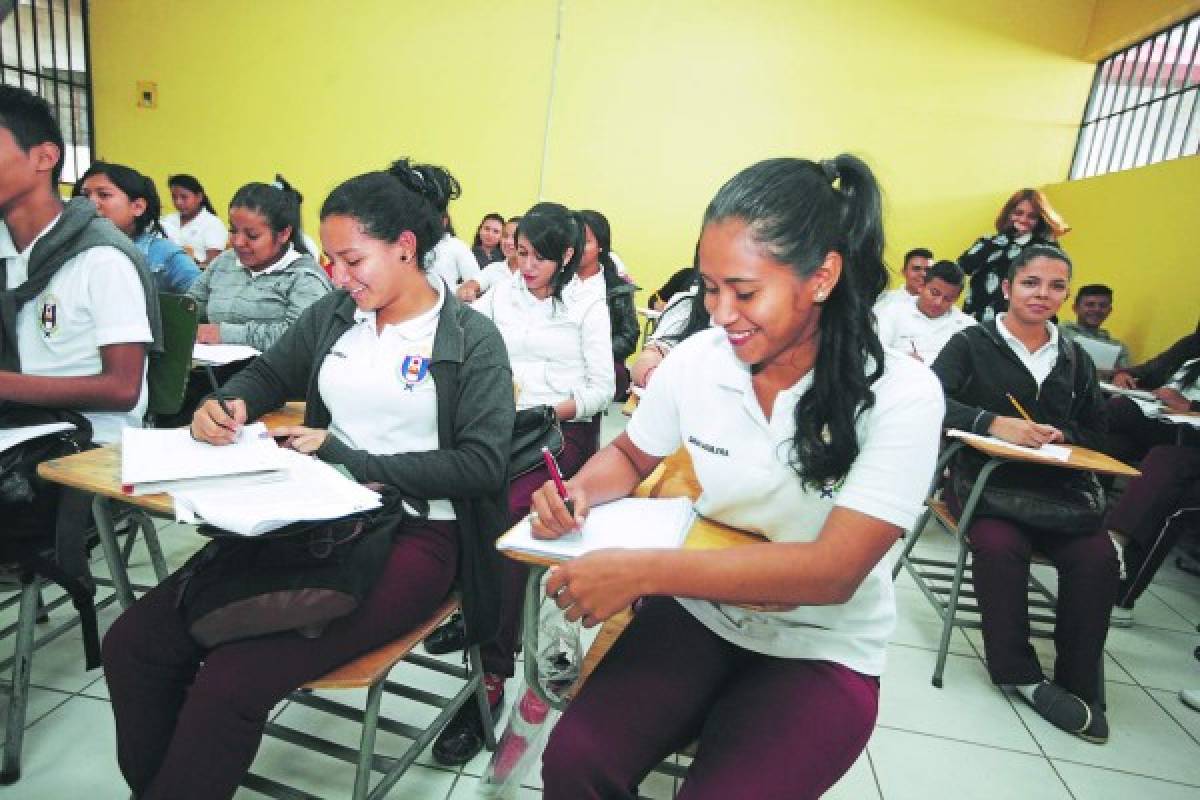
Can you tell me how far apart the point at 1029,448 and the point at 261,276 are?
2712 mm

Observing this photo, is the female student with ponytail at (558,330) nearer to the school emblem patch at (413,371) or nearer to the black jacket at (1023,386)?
the school emblem patch at (413,371)

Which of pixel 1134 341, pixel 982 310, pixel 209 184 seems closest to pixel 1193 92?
pixel 1134 341

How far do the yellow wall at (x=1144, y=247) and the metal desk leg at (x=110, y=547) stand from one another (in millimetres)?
5952

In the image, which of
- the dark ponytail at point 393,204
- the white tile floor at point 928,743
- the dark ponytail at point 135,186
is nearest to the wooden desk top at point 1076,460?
the white tile floor at point 928,743

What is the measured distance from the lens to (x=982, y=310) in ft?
15.3

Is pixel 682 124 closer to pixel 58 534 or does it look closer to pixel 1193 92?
pixel 1193 92

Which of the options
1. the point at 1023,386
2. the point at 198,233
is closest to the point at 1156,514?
the point at 1023,386

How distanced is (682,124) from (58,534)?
20.1ft

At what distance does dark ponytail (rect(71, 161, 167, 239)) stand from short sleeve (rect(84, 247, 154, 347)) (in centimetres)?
150

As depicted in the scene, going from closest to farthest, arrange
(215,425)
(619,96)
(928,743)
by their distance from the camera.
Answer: (215,425)
(928,743)
(619,96)

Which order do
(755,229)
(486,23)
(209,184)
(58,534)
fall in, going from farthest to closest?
1. (209,184)
2. (486,23)
3. (58,534)
4. (755,229)

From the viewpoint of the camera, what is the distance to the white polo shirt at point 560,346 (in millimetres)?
2494

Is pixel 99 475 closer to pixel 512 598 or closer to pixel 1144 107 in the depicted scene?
pixel 512 598

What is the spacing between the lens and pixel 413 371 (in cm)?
142
